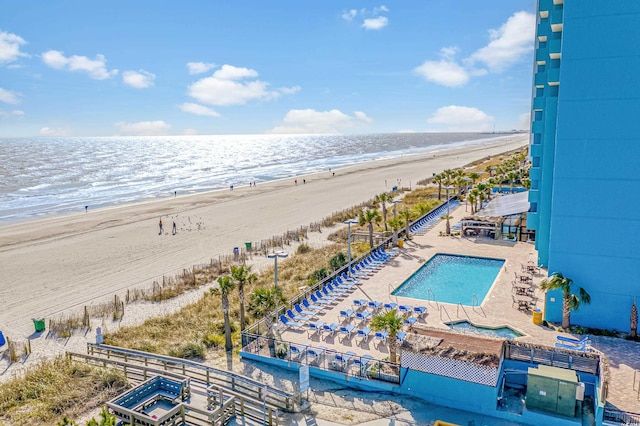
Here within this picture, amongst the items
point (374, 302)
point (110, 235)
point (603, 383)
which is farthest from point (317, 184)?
point (603, 383)

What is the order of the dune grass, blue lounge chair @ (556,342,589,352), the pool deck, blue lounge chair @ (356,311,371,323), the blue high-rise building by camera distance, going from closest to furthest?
the dune grass < the pool deck < blue lounge chair @ (556,342,589,352) < the blue high-rise building < blue lounge chair @ (356,311,371,323)

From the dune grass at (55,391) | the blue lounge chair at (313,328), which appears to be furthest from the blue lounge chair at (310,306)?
the dune grass at (55,391)

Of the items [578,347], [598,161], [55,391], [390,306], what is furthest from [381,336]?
[55,391]

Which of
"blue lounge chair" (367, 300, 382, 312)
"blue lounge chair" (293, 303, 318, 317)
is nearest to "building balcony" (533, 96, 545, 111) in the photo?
"blue lounge chair" (367, 300, 382, 312)

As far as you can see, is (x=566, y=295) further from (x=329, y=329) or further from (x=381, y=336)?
(x=329, y=329)

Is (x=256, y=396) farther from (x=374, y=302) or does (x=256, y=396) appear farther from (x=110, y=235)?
(x=110, y=235)

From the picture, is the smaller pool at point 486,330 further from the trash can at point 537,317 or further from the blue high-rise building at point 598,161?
the blue high-rise building at point 598,161

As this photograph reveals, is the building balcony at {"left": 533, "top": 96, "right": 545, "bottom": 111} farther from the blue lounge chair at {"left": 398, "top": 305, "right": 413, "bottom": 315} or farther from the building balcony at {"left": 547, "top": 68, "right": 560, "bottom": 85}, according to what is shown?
the blue lounge chair at {"left": 398, "top": 305, "right": 413, "bottom": 315}
